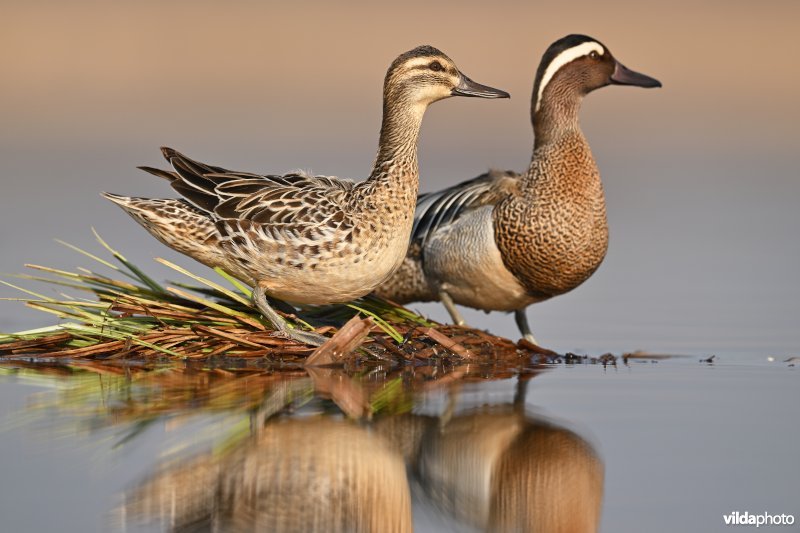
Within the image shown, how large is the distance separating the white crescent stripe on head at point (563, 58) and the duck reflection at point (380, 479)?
363cm

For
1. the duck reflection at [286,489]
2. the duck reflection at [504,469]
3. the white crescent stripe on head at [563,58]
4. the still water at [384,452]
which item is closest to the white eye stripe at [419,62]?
the white crescent stripe on head at [563,58]

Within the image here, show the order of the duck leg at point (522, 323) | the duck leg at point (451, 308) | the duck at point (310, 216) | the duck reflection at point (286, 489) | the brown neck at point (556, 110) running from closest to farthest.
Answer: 1. the duck reflection at point (286, 489)
2. the duck at point (310, 216)
3. the duck leg at point (451, 308)
4. the duck leg at point (522, 323)
5. the brown neck at point (556, 110)

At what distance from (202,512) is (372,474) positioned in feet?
2.16

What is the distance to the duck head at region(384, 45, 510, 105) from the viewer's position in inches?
276

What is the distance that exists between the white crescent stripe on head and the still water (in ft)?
8.77

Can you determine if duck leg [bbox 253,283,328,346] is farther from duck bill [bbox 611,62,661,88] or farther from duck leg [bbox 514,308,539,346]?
duck bill [bbox 611,62,661,88]

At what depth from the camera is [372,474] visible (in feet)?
14.3

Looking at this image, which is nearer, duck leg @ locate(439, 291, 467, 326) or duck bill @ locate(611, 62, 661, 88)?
duck leg @ locate(439, 291, 467, 326)

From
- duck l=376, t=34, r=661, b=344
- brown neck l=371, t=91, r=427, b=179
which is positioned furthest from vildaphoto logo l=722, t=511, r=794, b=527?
duck l=376, t=34, r=661, b=344

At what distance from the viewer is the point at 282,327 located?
6.61 metres

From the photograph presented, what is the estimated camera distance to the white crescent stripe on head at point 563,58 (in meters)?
8.24

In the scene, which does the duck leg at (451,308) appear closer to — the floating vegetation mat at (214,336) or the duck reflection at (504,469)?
the floating vegetation mat at (214,336)

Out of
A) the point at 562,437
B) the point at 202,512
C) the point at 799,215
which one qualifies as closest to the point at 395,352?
the point at 562,437

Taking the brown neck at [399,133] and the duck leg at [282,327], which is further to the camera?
the brown neck at [399,133]
